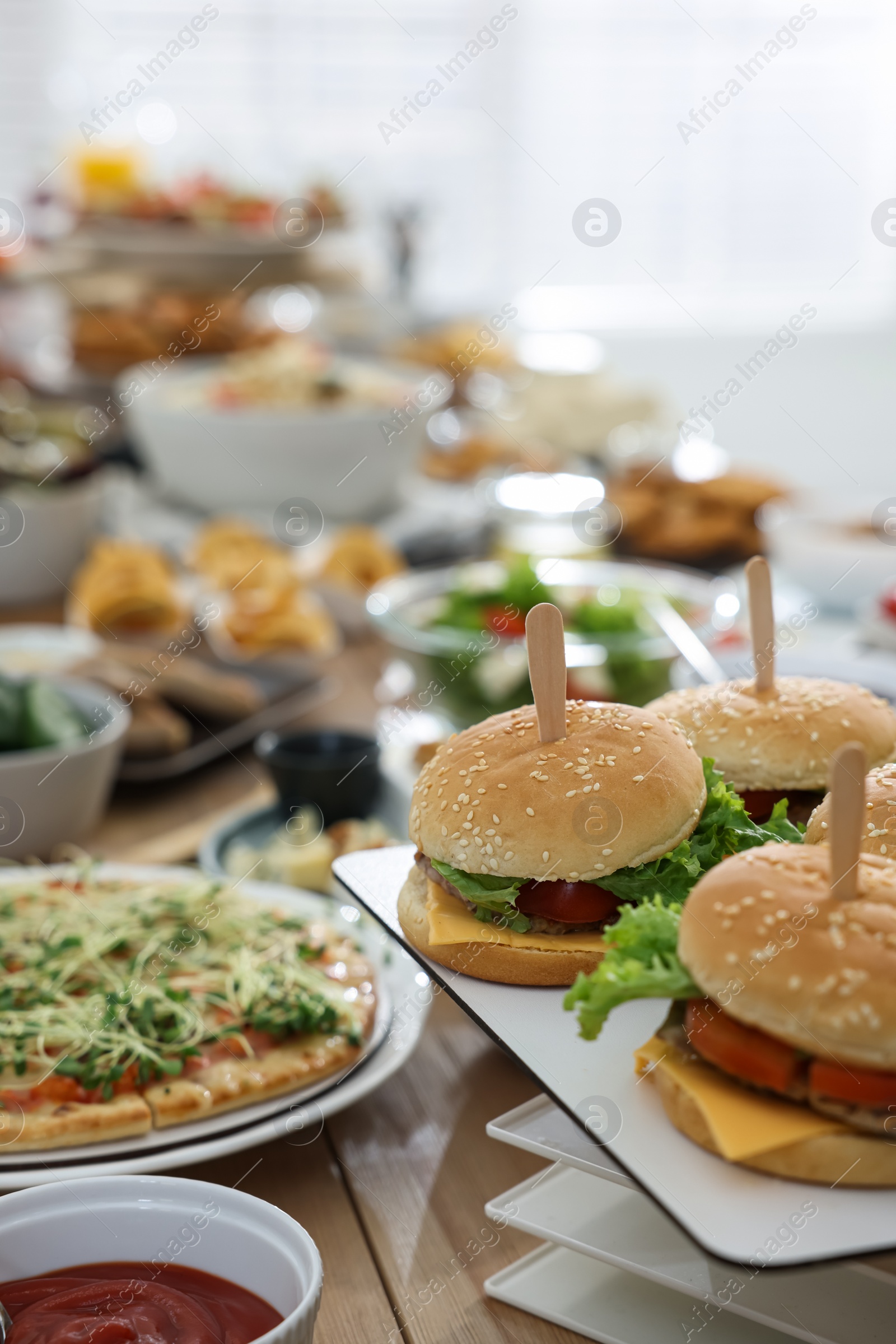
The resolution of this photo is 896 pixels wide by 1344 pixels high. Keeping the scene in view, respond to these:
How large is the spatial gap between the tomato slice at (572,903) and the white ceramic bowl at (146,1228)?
358 millimetres

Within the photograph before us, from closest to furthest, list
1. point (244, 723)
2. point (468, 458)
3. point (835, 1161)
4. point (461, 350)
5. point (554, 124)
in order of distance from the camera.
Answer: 1. point (835, 1161)
2. point (244, 723)
3. point (468, 458)
4. point (461, 350)
5. point (554, 124)

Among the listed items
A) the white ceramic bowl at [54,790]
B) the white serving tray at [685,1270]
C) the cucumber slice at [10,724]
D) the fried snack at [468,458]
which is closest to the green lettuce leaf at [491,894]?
the white serving tray at [685,1270]

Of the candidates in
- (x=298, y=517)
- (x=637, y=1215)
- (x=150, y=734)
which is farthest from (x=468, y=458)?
(x=637, y=1215)

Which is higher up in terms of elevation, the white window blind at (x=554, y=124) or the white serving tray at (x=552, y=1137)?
the white window blind at (x=554, y=124)

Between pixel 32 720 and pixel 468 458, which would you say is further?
pixel 468 458

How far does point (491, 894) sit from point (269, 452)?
2.37 meters

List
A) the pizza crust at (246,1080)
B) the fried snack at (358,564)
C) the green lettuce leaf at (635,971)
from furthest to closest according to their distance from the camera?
1. the fried snack at (358,564)
2. the pizza crust at (246,1080)
3. the green lettuce leaf at (635,971)

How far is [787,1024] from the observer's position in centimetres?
91

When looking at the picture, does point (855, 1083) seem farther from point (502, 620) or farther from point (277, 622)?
point (277, 622)

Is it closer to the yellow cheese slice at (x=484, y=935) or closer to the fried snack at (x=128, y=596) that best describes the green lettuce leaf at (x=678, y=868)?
the yellow cheese slice at (x=484, y=935)

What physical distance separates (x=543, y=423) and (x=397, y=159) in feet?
17.3

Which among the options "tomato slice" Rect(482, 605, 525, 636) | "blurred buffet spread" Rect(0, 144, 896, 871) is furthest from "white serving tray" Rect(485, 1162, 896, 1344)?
"tomato slice" Rect(482, 605, 525, 636)

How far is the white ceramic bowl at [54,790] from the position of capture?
186 centimetres

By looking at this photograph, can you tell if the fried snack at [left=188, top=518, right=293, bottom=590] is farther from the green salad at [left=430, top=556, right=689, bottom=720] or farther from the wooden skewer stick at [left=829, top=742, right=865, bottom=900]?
the wooden skewer stick at [left=829, top=742, right=865, bottom=900]
